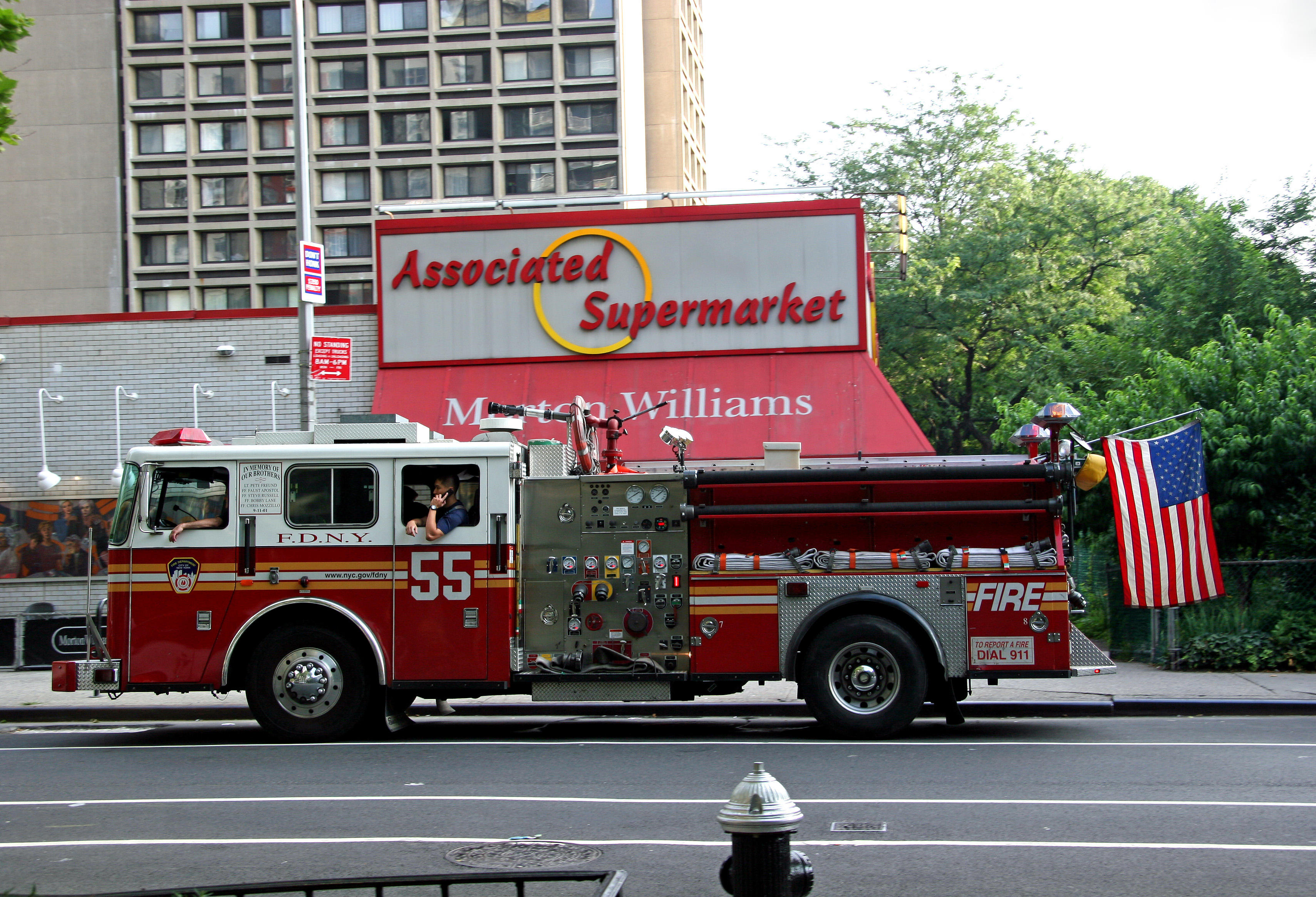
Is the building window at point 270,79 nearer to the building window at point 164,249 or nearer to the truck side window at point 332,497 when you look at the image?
the building window at point 164,249

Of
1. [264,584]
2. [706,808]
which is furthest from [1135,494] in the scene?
[264,584]

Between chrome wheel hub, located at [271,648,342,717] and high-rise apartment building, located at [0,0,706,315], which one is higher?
high-rise apartment building, located at [0,0,706,315]

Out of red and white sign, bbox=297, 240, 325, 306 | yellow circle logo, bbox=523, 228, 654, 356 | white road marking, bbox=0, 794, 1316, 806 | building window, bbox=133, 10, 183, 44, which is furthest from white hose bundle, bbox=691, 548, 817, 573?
building window, bbox=133, 10, 183, 44

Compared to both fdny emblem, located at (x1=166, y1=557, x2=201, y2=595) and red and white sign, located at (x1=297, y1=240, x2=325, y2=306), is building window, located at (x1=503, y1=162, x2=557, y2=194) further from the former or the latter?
fdny emblem, located at (x1=166, y1=557, x2=201, y2=595)

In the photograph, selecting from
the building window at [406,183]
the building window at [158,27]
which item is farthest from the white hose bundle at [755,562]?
the building window at [158,27]

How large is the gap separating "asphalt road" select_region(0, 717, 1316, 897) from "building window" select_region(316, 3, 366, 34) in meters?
43.6

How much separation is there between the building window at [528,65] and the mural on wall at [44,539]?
34097 mm

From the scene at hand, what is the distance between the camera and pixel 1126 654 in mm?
15375

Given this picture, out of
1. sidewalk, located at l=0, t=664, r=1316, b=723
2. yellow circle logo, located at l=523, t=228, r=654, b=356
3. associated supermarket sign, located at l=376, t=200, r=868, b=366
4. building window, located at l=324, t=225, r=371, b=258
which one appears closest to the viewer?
sidewalk, located at l=0, t=664, r=1316, b=723

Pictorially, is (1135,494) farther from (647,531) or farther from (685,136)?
(685,136)

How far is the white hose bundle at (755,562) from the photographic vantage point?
33.3 ft

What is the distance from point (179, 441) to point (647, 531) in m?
4.21

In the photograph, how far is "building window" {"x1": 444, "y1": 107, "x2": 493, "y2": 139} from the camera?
49250 millimetres

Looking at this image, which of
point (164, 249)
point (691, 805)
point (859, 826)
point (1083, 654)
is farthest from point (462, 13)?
point (859, 826)
